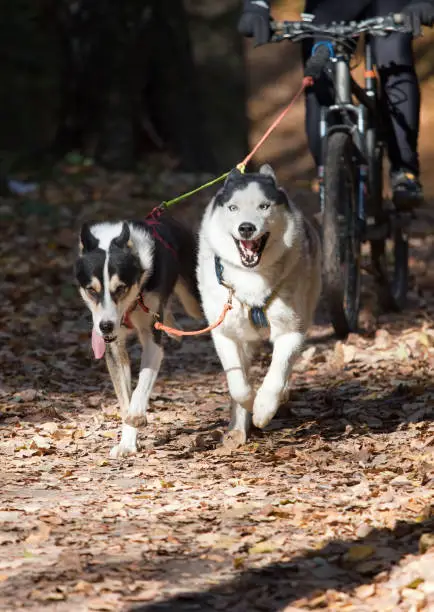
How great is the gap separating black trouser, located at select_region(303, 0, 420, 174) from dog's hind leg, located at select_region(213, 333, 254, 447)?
2391 mm

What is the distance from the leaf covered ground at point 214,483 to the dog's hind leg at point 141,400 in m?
0.09

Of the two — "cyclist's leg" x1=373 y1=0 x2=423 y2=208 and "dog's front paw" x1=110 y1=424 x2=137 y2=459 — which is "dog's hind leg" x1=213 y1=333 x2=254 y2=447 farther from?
Result: "cyclist's leg" x1=373 y1=0 x2=423 y2=208

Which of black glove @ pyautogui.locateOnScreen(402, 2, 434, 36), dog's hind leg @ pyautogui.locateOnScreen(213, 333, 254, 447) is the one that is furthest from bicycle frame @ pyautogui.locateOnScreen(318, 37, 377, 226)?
dog's hind leg @ pyautogui.locateOnScreen(213, 333, 254, 447)

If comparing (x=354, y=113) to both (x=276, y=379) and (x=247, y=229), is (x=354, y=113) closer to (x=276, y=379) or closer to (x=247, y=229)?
(x=247, y=229)

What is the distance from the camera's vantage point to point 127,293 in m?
5.74

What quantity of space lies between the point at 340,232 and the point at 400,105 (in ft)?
3.88

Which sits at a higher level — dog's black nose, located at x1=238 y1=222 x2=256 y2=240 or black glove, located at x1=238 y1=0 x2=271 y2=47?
black glove, located at x1=238 y1=0 x2=271 y2=47

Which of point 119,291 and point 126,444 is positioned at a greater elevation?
point 119,291

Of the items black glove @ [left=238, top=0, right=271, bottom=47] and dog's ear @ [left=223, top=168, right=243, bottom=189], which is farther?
black glove @ [left=238, top=0, right=271, bottom=47]

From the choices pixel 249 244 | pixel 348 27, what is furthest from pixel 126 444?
pixel 348 27

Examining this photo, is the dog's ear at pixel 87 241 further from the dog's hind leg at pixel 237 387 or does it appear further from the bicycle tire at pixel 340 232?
the bicycle tire at pixel 340 232

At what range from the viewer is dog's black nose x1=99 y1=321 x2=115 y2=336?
5.56 meters

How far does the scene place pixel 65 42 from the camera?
49.1 feet

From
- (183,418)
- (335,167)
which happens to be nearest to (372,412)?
(183,418)
